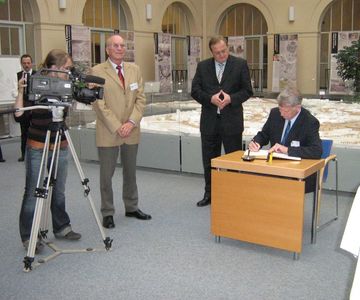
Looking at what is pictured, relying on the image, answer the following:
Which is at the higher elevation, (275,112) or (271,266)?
(275,112)

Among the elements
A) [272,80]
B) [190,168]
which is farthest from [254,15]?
[190,168]

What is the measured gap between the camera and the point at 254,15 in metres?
18.1

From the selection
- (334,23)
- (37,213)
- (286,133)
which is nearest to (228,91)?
(286,133)

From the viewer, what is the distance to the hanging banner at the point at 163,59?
15.7 metres

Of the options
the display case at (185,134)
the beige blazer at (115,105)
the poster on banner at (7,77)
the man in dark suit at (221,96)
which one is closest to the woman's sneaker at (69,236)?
the beige blazer at (115,105)

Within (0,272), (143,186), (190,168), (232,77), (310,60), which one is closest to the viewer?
(0,272)

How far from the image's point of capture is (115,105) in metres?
4.45

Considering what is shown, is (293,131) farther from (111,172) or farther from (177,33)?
(177,33)

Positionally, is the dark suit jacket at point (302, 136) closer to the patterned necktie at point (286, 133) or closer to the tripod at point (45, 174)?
the patterned necktie at point (286, 133)

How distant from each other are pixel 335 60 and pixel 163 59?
5436 mm

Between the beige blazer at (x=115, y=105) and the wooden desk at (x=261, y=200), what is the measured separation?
974mm

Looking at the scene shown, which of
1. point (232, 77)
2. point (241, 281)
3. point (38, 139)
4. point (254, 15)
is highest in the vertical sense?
point (254, 15)

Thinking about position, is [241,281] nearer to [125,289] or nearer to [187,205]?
[125,289]

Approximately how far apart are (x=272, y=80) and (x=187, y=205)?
12686 mm
